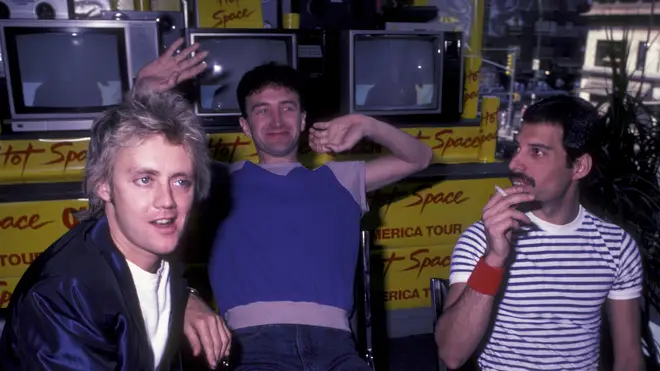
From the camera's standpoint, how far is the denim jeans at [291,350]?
5.83ft

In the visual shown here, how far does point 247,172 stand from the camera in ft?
6.94

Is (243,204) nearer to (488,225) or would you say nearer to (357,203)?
(357,203)

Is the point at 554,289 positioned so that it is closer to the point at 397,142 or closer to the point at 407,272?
the point at 397,142

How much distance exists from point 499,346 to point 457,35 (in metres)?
1.77

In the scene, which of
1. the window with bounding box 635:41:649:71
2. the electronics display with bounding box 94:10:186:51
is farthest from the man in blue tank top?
the window with bounding box 635:41:649:71

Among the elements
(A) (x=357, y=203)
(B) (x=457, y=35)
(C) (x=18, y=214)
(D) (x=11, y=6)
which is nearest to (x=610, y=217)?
(B) (x=457, y=35)

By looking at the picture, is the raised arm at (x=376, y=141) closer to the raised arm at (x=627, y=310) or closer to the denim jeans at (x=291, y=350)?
the denim jeans at (x=291, y=350)

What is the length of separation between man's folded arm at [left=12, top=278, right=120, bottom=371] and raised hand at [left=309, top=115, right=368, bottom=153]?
1108mm

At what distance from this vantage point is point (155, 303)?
1324mm

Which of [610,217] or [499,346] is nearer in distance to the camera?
[499,346]

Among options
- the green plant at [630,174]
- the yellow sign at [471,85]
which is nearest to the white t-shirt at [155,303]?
the green plant at [630,174]

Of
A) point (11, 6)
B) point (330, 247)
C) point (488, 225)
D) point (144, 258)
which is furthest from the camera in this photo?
point (11, 6)

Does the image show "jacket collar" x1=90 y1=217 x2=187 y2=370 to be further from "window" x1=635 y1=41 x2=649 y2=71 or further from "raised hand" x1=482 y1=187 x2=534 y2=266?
"window" x1=635 y1=41 x2=649 y2=71

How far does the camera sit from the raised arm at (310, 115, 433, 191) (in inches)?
81.4
